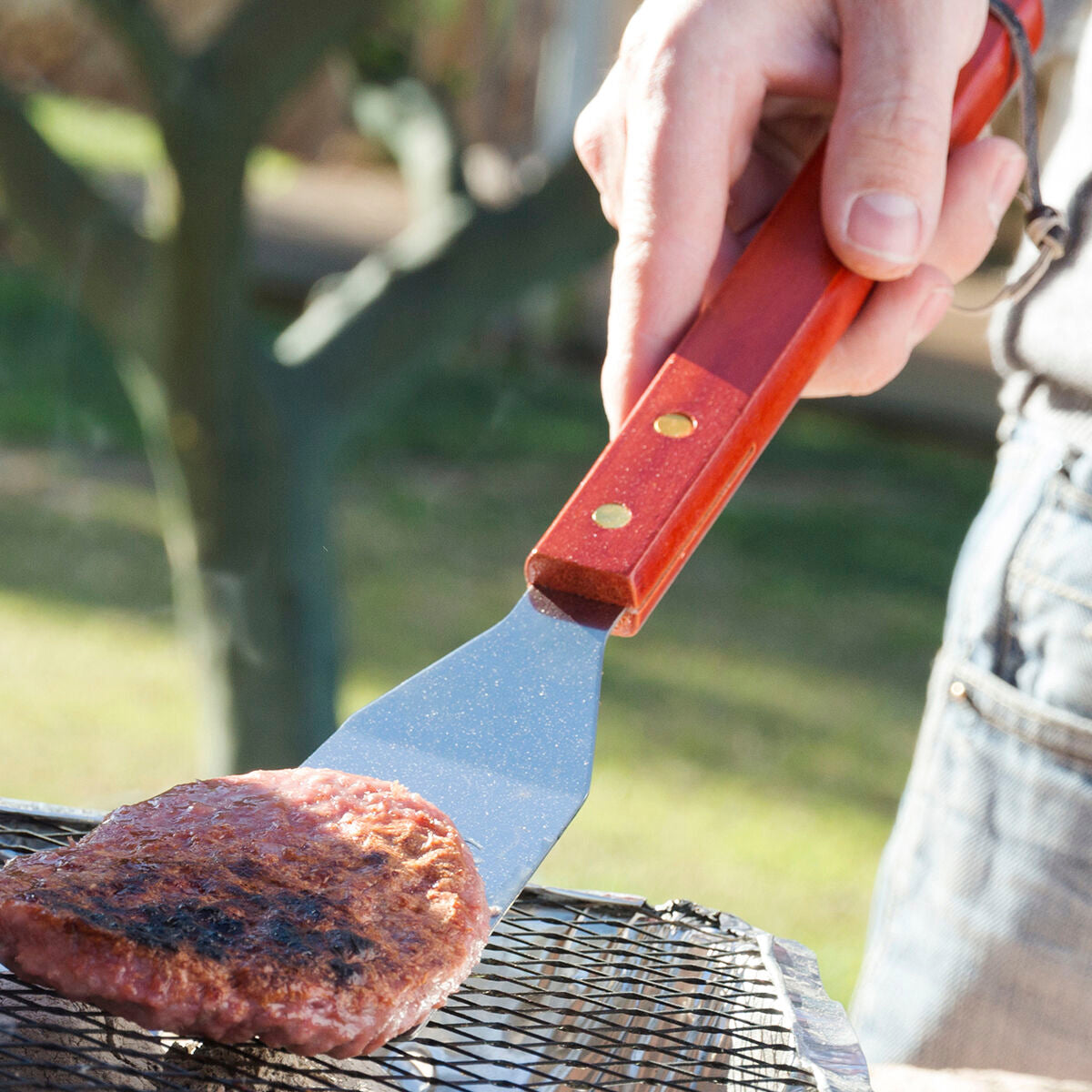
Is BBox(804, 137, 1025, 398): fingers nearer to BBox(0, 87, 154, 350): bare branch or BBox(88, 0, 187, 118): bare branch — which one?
BBox(88, 0, 187, 118): bare branch

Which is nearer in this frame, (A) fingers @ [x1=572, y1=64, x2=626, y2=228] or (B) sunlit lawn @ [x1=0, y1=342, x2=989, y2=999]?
(A) fingers @ [x1=572, y1=64, x2=626, y2=228]

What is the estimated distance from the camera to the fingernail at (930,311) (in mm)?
1612

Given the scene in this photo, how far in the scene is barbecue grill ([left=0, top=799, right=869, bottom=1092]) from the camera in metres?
1.06

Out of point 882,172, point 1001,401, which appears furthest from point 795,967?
point 1001,401

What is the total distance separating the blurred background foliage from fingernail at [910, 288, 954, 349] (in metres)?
2.00

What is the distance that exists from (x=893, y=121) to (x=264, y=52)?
2.13m

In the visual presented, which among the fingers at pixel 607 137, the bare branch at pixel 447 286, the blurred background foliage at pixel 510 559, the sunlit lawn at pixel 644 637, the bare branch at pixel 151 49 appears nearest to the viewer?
the fingers at pixel 607 137

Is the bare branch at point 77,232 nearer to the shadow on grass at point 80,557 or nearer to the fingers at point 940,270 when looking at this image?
the fingers at point 940,270

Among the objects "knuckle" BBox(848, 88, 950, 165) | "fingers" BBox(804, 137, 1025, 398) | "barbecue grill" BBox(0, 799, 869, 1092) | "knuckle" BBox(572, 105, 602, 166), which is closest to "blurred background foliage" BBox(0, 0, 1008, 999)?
"knuckle" BBox(572, 105, 602, 166)

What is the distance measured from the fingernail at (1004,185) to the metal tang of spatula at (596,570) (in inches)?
4.1

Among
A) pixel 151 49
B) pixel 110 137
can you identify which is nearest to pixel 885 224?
pixel 151 49

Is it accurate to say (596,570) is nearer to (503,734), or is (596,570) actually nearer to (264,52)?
(503,734)

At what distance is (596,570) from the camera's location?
1280 mm

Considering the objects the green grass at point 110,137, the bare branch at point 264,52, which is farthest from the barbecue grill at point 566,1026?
the green grass at point 110,137
